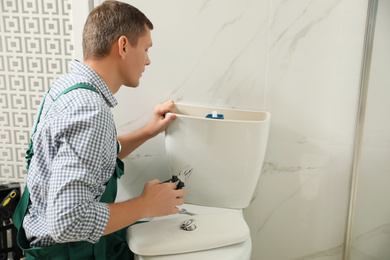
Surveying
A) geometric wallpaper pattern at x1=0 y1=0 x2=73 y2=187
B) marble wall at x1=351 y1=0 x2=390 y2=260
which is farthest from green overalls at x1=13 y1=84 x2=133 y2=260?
marble wall at x1=351 y1=0 x2=390 y2=260

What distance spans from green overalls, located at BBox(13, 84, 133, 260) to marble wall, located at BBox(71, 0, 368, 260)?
0.33m

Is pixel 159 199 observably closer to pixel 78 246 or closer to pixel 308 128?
pixel 78 246

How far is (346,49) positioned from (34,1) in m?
1.12

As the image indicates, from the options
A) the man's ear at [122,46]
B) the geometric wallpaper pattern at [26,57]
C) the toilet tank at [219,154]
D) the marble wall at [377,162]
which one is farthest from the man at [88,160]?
the marble wall at [377,162]

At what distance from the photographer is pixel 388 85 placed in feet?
3.92

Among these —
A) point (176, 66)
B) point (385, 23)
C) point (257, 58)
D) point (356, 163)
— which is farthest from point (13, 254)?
point (385, 23)

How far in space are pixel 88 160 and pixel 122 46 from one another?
339mm

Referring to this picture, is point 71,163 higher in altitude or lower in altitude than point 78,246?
higher

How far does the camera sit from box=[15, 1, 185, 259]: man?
81 cm

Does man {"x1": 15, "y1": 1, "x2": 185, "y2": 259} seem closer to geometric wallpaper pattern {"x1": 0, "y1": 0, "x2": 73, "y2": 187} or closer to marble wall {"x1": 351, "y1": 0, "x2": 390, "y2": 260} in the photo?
geometric wallpaper pattern {"x1": 0, "y1": 0, "x2": 73, "y2": 187}

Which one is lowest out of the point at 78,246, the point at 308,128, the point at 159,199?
the point at 78,246

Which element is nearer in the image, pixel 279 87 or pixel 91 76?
pixel 91 76

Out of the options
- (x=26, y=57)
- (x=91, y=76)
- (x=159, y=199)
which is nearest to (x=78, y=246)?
(x=159, y=199)

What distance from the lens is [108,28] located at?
998mm
